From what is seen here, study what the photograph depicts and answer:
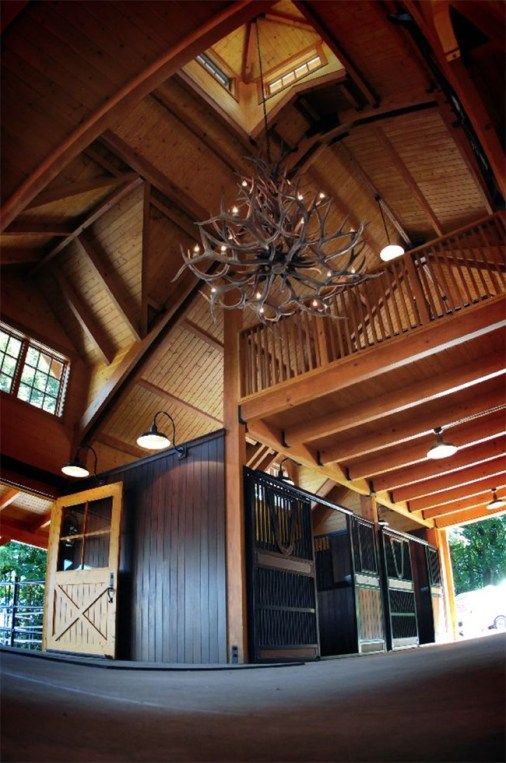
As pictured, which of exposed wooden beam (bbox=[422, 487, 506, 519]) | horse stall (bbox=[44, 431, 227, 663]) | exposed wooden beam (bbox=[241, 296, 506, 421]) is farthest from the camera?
exposed wooden beam (bbox=[422, 487, 506, 519])

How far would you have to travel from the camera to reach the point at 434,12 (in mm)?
3574

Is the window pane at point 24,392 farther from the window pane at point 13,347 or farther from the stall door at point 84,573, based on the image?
the stall door at point 84,573

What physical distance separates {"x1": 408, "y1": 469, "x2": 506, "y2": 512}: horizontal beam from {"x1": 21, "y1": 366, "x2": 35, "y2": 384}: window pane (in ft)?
26.9

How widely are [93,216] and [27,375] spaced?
2766mm

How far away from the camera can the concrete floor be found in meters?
1.23

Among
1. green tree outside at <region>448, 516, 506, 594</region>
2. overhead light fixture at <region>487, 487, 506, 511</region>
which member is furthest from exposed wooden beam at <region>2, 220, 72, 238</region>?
green tree outside at <region>448, 516, 506, 594</region>

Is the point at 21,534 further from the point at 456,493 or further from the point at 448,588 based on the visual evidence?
the point at 448,588

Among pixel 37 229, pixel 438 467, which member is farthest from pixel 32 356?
pixel 438 467

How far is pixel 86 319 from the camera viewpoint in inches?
361

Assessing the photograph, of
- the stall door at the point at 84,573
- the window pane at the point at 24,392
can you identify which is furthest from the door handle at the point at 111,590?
the window pane at the point at 24,392

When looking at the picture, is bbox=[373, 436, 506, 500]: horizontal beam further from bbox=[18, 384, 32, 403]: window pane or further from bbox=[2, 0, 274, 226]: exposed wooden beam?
bbox=[2, 0, 274, 226]: exposed wooden beam

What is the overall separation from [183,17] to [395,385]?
4965 mm

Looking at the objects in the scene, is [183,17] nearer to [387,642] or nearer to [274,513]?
[274,513]

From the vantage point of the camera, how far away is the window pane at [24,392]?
27.9ft
